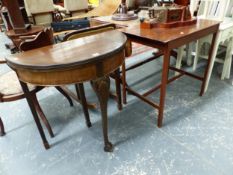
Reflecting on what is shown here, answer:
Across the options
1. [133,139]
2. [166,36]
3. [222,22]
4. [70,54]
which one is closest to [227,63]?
[222,22]

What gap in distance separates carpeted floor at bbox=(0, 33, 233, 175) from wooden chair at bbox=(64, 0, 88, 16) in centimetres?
308

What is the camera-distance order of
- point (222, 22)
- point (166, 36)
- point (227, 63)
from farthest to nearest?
point (227, 63)
point (222, 22)
point (166, 36)

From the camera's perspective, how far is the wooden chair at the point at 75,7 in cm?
445

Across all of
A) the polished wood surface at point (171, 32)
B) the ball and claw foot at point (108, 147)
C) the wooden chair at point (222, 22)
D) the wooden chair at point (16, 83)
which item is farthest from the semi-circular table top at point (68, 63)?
the wooden chair at point (222, 22)

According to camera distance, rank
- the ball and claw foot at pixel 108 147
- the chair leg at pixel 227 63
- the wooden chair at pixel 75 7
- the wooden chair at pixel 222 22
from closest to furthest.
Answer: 1. the ball and claw foot at pixel 108 147
2. the wooden chair at pixel 222 22
3. the chair leg at pixel 227 63
4. the wooden chair at pixel 75 7

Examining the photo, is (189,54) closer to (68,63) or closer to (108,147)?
(108,147)

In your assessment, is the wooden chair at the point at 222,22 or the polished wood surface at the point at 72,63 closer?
the polished wood surface at the point at 72,63

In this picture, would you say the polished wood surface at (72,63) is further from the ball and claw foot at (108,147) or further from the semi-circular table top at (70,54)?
the ball and claw foot at (108,147)

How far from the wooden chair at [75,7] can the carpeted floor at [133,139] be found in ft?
10.1

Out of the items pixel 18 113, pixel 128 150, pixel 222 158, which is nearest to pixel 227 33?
pixel 222 158

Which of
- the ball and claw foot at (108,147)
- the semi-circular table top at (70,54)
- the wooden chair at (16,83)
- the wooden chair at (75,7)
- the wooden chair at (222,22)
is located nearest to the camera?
the semi-circular table top at (70,54)

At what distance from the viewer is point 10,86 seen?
158cm

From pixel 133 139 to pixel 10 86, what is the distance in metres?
1.12

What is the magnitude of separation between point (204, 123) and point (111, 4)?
3779 mm
